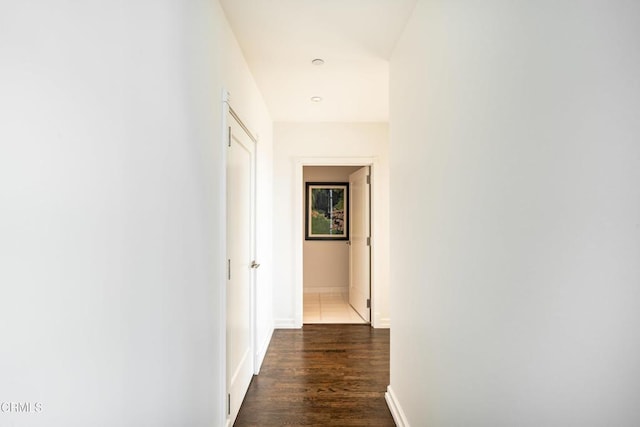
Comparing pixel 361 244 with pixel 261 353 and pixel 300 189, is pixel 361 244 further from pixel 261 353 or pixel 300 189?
pixel 261 353

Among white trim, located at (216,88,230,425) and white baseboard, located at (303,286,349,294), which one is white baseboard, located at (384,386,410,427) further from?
white baseboard, located at (303,286,349,294)

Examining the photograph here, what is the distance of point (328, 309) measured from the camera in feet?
16.3

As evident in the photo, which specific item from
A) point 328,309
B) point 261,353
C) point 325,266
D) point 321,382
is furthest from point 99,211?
point 325,266

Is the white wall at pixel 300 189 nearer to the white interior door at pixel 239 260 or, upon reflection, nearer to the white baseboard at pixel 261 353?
the white baseboard at pixel 261 353

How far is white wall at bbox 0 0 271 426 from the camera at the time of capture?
623 mm

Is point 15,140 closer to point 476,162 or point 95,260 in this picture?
point 95,260

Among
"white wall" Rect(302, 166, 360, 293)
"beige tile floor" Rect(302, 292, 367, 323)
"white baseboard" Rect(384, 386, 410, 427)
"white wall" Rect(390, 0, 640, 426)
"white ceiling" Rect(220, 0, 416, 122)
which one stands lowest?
"beige tile floor" Rect(302, 292, 367, 323)

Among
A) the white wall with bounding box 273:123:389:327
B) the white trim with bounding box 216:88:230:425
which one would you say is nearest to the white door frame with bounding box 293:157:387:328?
the white wall with bounding box 273:123:389:327

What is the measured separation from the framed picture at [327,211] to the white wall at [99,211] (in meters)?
4.50

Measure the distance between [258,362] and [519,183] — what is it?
267 centimetres

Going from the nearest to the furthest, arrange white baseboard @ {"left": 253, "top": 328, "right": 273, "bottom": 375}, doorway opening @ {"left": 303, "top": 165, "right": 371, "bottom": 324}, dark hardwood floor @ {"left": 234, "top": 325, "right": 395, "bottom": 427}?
dark hardwood floor @ {"left": 234, "top": 325, "right": 395, "bottom": 427} < white baseboard @ {"left": 253, "top": 328, "right": 273, "bottom": 375} < doorway opening @ {"left": 303, "top": 165, "right": 371, "bottom": 324}

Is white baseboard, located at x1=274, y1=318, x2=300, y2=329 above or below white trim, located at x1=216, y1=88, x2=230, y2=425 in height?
below

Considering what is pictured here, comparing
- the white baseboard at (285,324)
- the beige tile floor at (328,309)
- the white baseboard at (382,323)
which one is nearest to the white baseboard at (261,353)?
the white baseboard at (285,324)

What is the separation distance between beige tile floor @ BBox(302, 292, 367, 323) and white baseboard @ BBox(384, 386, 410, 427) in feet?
6.50
